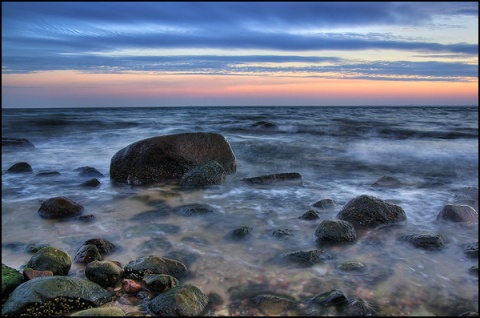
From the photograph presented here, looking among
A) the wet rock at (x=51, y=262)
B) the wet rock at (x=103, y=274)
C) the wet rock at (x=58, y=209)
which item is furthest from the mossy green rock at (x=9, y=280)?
the wet rock at (x=58, y=209)

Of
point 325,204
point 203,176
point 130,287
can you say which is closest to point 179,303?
point 130,287

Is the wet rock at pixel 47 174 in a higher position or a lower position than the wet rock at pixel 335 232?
higher

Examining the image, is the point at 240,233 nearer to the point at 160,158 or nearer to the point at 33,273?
the point at 33,273

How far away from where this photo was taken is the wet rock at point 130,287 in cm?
340

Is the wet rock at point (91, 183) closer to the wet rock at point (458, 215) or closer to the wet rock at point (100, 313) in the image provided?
the wet rock at point (100, 313)

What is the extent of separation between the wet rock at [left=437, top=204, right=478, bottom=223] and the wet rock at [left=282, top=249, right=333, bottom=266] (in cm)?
224

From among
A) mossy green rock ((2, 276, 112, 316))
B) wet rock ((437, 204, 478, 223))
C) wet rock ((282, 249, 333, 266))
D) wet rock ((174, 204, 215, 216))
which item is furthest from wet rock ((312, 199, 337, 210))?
mossy green rock ((2, 276, 112, 316))

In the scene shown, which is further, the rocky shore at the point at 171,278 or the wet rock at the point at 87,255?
the wet rock at the point at 87,255

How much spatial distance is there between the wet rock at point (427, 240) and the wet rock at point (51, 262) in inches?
146

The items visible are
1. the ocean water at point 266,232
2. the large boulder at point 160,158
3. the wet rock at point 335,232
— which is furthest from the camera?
the large boulder at point 160,158

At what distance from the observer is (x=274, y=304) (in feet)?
10.7

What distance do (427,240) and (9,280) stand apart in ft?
13.8

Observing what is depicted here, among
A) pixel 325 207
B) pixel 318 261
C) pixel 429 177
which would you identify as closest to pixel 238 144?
pixel 429 177

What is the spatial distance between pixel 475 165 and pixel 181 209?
28.8ft
